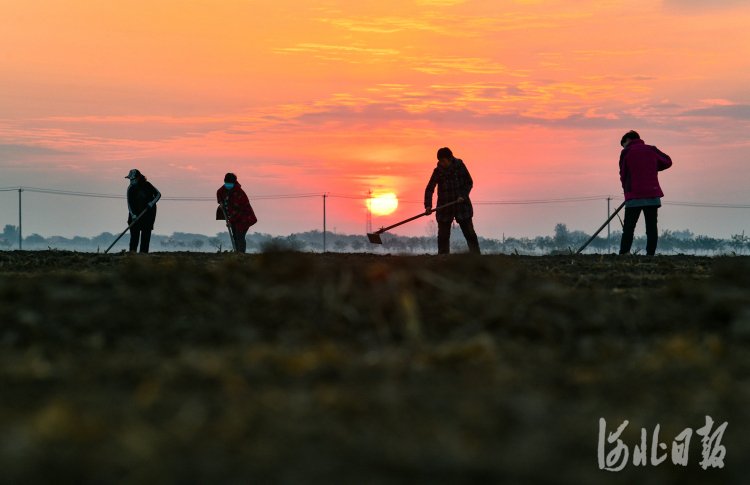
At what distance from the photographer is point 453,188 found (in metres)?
10.7

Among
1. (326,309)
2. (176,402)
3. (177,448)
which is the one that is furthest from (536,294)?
(177,448)

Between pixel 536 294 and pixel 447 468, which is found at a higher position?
pixel 536 294

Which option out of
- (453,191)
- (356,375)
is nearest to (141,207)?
(453,191)

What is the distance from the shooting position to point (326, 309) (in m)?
3.75

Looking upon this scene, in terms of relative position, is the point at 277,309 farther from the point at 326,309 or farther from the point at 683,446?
the point at 683,446

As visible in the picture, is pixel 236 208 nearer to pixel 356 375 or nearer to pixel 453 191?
pixel 453 191

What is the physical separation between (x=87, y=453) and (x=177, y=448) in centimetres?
23

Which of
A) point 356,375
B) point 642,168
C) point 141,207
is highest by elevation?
point 642,168

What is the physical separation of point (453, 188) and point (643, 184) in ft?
9.33

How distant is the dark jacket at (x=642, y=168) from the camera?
427 inches

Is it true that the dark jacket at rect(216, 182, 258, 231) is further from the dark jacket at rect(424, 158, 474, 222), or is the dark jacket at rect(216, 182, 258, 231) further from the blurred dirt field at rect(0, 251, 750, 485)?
the blurred dirt field at rect(0, 251, 750, 485)

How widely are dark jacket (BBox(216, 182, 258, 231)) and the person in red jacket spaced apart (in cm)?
677

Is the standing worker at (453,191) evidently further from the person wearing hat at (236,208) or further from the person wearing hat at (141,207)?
the person wearing hat at (141,207)

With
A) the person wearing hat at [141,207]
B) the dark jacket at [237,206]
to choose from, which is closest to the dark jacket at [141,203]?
the person wearing hat at [141,207]
